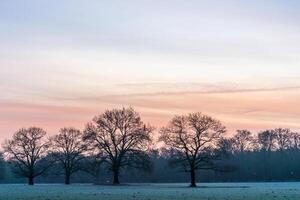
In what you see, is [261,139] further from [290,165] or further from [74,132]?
[74,132]

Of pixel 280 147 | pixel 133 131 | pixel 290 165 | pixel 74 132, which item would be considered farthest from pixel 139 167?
pixel 280 147

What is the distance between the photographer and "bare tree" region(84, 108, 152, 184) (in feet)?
325

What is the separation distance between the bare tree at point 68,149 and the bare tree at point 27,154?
2624mm

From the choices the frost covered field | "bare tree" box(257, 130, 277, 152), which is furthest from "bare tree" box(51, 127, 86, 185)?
"bare tree" box(257, 130, 277, 152)

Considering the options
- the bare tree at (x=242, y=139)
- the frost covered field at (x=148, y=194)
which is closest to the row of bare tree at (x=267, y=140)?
the bare tree at (x=242, y=139)

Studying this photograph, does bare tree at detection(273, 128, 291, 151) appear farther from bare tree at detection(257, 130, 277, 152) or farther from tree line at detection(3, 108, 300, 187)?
tree line at detection(3, 108, 300, 187)

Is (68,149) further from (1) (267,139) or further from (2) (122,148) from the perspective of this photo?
(1) (267,139)

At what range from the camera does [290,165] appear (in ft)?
490

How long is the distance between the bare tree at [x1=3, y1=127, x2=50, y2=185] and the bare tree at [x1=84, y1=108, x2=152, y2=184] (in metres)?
22.7

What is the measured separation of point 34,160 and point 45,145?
4.14 meters

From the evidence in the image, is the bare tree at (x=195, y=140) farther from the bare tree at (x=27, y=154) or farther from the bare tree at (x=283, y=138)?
the bare tree at (x=283, y=138)

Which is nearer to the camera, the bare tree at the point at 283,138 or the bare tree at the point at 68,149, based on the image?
the bare tree at the point at 68,149

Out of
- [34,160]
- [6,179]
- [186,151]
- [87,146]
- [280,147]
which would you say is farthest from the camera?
[280,147]

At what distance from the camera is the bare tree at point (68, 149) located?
116 m
